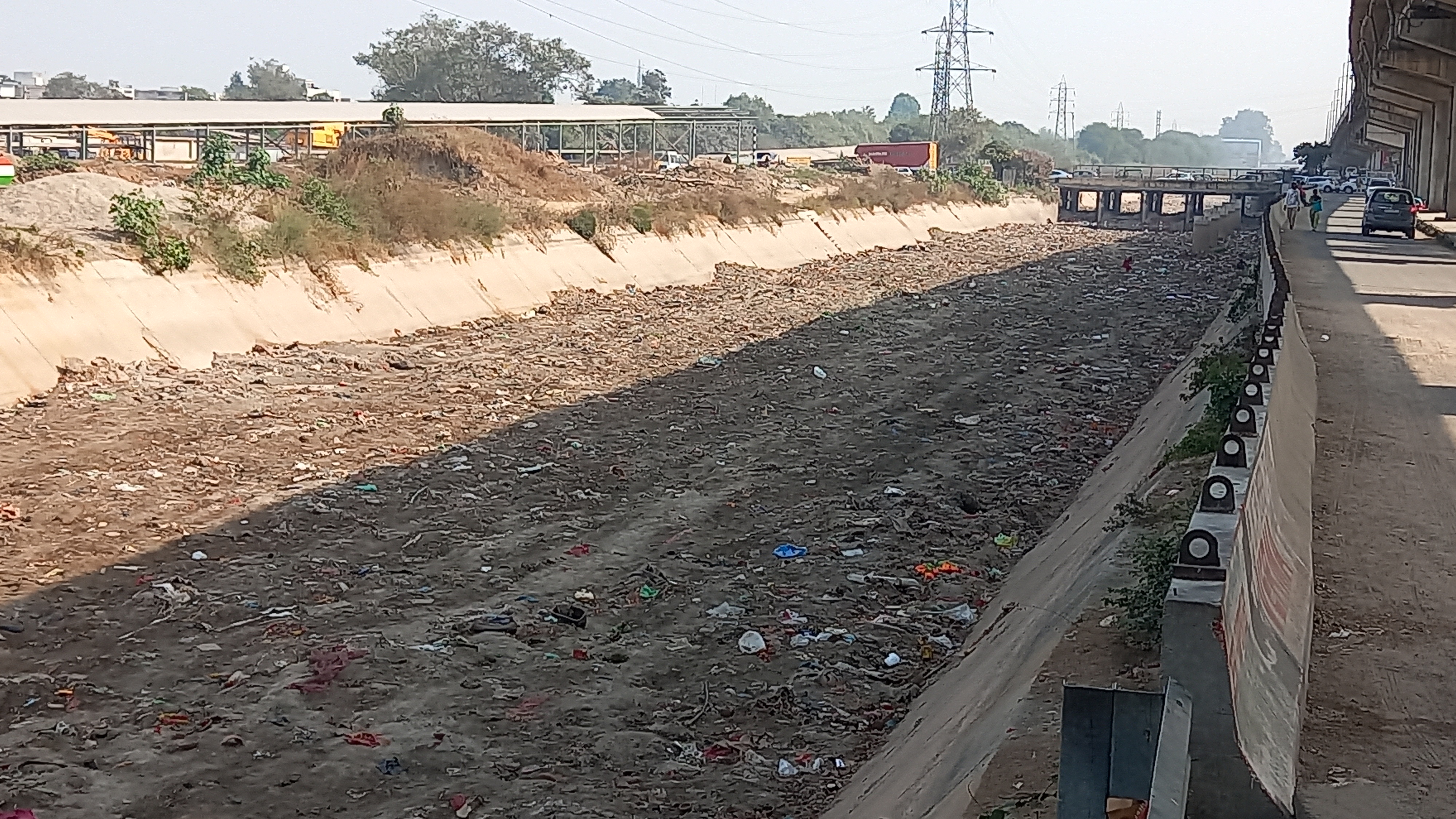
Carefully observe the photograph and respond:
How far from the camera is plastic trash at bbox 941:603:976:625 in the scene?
9.64 metres

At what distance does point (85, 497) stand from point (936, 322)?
18292 mm

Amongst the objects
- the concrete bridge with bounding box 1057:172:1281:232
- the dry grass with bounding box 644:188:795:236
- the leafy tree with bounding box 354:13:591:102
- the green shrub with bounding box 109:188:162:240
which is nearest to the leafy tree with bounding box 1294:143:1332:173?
the concrete bridge with bounding box 1057:172:1281:232

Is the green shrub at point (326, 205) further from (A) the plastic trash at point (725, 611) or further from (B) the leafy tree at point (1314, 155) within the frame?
(B) the leafy tree at point (1314, 155)

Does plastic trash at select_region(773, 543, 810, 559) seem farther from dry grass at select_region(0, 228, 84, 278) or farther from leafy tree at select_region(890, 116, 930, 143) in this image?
leafy tree at select_region(890, 116, 930, 143)

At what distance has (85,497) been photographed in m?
12.1

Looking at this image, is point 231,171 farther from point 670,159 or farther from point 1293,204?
point 670,159

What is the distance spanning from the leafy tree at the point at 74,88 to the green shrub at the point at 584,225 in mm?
74535

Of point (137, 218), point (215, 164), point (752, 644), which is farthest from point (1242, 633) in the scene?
point (215, 164)

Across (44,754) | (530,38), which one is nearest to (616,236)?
A: (44,754)

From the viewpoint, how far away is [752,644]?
897 cm

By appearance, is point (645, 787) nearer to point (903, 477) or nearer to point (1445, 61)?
point (903, 477)

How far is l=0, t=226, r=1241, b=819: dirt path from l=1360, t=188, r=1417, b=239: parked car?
21.0 meters

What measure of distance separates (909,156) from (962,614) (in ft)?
283

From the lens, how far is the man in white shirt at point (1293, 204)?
40.9m
